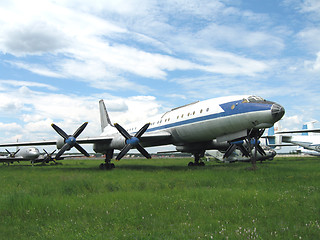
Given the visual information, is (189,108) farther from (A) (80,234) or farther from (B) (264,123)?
(A) (80,234)

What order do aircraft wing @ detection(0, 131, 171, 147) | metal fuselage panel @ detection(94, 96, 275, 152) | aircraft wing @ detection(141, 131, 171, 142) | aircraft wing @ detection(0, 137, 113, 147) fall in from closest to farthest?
metal fuselage panel @ detection(94, 96, 275, 152), aircraft wing @ detection(141, 131, 171, 142), aircraft wing @ detection(0, 131, 171, 147), aircraft wing @ detection(0, 137, 113, 147)

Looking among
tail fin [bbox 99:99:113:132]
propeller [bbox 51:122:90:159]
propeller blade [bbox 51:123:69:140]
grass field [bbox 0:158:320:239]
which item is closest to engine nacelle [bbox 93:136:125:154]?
propeller [bbox 51:122:90:159]

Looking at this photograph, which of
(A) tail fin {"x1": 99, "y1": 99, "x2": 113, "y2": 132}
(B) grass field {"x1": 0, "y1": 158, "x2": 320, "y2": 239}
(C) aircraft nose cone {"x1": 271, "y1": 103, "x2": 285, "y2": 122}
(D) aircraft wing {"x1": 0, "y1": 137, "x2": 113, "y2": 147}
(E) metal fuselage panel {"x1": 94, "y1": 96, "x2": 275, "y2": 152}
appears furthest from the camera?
(A) tail fin {"x1": 99, "y1": 99, "x2": 113, "y2": 132}

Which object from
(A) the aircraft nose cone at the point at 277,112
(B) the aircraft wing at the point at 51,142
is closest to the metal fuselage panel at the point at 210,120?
(A) the aircraft nose cone at the point at 277,112

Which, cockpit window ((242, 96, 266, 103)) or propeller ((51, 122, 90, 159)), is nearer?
cockpit window ((242, 96, 266, 103))

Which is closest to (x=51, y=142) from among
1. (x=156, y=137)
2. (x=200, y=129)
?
(x=156, y=137)

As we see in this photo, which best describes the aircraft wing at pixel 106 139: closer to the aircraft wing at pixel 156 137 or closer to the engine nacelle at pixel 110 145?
the aircraft wing at pixel 156 137

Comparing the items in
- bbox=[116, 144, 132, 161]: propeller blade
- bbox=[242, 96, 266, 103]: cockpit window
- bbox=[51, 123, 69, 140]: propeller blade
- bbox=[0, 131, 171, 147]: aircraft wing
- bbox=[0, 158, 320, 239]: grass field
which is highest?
bbox=[242, 96, 266, 103]: cockpit window

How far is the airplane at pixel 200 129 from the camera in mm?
16344

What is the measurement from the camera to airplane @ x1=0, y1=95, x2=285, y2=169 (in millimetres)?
16344

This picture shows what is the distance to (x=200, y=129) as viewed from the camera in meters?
19.2

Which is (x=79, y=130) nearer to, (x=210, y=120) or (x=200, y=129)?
(x=200, y=129)

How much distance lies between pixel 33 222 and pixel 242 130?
13.8 metres

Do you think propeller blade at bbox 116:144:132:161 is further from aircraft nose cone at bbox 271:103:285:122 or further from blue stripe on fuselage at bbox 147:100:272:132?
aircraft nose cone at bbox 271:103:285:122
